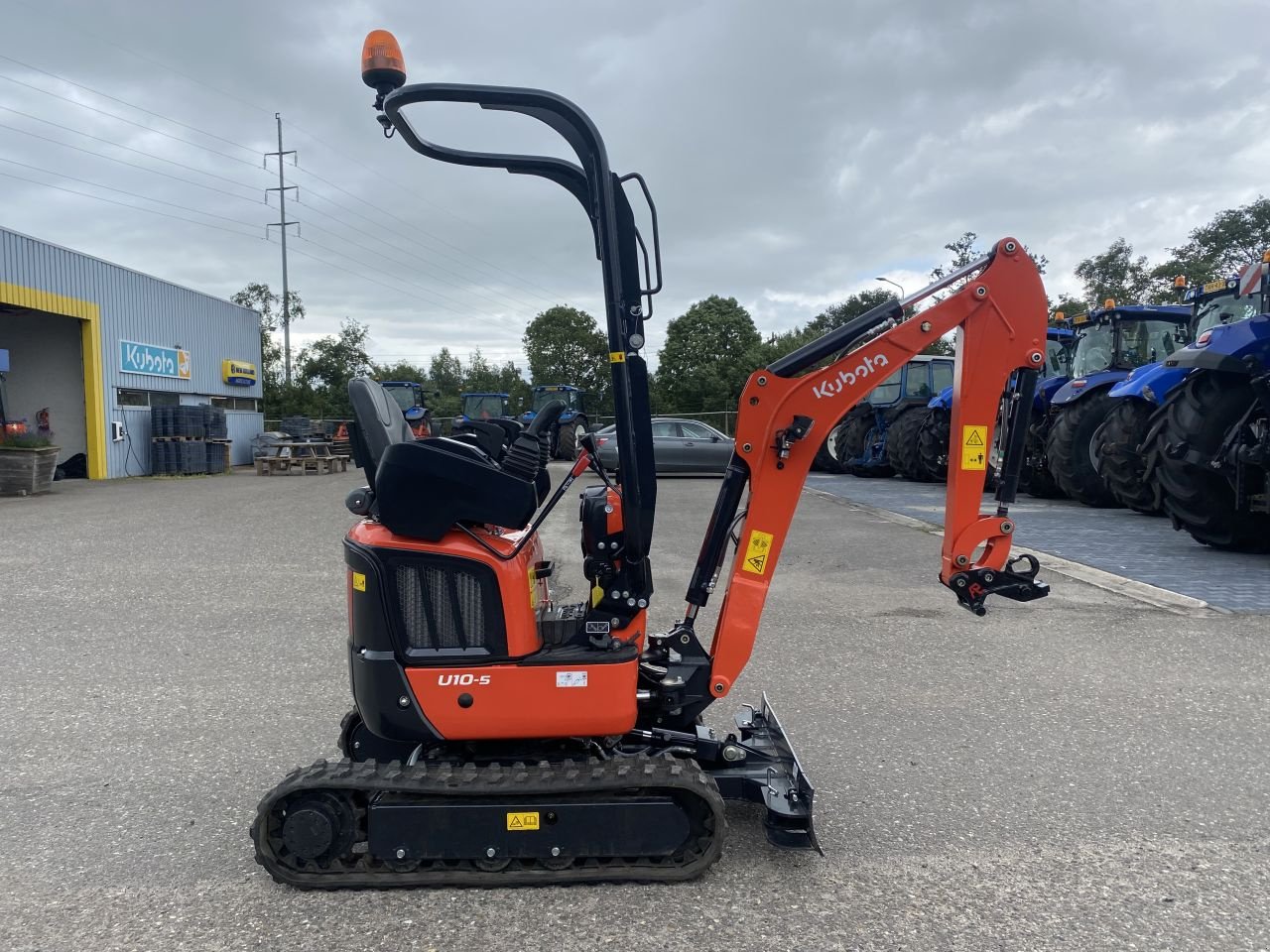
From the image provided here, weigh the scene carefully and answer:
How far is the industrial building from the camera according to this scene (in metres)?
18.3

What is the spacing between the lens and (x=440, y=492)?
9.15ft

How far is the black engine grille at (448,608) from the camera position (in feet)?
9.25

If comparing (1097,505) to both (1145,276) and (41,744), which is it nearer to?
(41,744)

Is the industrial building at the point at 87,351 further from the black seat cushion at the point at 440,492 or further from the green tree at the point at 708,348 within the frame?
the green tree at the point at 708,348

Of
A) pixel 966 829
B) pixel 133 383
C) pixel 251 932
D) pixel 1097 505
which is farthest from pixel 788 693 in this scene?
pixel 133 383

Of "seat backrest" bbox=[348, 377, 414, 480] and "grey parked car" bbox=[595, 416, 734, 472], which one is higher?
"seat backrest" bbox=[348, 377, 414, 480]

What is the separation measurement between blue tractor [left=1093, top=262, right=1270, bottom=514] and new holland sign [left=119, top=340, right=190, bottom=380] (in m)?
20.9

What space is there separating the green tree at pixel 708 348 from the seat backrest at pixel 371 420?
42947 mm

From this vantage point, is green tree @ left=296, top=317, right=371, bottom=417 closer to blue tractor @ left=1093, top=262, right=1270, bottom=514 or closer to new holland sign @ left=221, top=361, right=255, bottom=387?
new holland sign @ left=221, top=361, right=255, bottom=387

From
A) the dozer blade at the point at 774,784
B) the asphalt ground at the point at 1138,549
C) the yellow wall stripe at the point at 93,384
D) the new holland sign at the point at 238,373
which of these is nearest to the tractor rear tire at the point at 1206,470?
the asphalt ground at the point at 1138,549

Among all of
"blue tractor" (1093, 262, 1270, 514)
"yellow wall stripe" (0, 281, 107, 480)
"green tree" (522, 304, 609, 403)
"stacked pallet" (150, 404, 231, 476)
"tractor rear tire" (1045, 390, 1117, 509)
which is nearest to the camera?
"blue tractor" (1093, 262, 1270, 514)

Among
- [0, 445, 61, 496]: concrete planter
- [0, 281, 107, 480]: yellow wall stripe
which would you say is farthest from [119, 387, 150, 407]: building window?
[0, 445, 61, 496]: concrete planter

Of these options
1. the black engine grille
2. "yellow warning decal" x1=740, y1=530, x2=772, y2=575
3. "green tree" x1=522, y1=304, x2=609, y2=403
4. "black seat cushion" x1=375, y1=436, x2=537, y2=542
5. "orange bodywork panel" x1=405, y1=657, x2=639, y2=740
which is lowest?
"orange bodywork panel" x1=405, y1=657, x2=639, y2=740

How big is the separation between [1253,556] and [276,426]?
28.4 meters
